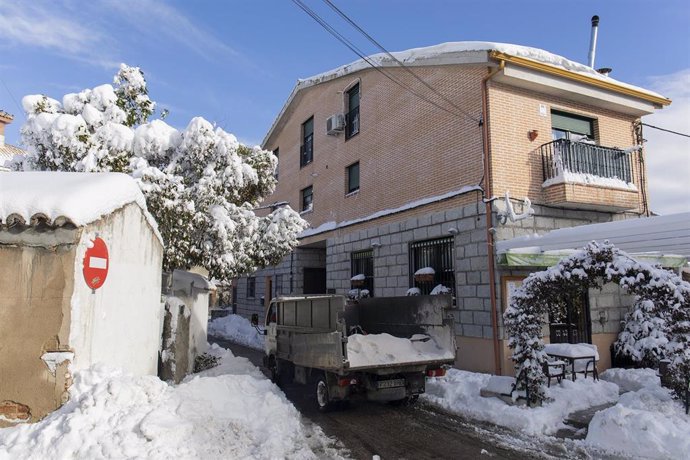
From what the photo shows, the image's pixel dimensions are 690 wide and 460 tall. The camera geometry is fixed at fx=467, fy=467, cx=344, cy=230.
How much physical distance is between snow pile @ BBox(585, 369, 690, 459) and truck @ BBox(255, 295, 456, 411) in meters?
2.51

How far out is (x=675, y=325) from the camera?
22.1 feet

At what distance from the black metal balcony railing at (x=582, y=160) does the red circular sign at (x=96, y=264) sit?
10067 mm

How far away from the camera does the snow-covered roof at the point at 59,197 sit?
5.34m

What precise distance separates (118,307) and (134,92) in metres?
6.36

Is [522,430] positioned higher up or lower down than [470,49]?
lower down

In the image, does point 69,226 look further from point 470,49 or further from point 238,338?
point 238,338

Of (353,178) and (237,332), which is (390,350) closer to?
(353,178)

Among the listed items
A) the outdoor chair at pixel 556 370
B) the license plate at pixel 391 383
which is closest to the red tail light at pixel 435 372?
the license plate at pixel 391 383

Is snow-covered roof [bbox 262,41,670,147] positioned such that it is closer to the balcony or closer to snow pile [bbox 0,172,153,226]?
the balcony

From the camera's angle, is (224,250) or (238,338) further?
(238,338)

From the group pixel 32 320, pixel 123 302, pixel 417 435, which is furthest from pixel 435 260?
pixel 32 320

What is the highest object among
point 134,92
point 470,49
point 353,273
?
point 470,49

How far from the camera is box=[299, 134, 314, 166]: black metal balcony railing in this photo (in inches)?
846

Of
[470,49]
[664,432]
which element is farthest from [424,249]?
[664,432]
